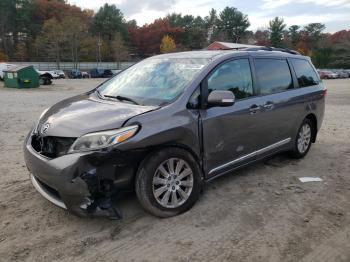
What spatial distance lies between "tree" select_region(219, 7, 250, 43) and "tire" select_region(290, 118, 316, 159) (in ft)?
329

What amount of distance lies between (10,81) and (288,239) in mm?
26857

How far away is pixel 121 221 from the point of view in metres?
3.59

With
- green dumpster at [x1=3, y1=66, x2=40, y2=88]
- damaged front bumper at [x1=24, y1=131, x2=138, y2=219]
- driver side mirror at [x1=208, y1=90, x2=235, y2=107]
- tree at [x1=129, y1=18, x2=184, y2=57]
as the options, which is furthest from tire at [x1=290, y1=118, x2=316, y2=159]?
tree at [x1=129, y1=18, x2=184, y2=57]

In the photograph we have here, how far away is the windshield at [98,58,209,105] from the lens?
390 centimetres

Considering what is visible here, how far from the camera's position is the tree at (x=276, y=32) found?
94.9 meters

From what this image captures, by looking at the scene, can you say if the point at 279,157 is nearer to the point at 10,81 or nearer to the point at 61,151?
the point at 61,151

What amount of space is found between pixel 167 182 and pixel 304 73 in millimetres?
3397

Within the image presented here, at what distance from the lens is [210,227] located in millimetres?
3500

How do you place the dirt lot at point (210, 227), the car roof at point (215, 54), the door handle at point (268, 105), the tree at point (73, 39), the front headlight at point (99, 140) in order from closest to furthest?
the dirt lot at point (210, 227), the front headlight at point (99, 140), the car roof at point (215, 54), the door handle at point (268, 105), the tree at point (73, 39)

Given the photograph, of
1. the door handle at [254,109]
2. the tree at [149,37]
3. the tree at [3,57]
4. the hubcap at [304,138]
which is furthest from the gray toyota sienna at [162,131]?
the tree at [149,37]

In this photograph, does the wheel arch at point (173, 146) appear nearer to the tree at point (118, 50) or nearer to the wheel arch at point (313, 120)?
the wheel arch at point (313, 120)

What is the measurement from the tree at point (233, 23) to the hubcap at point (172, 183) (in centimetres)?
10291

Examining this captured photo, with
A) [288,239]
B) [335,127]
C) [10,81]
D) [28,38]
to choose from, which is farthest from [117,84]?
[28,38]

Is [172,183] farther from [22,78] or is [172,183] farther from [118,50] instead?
[118,50]
